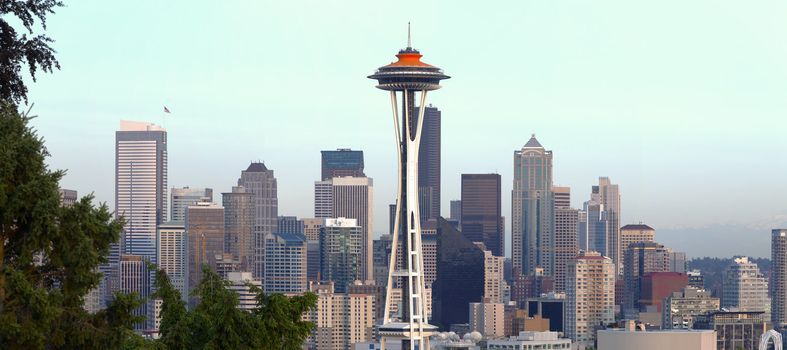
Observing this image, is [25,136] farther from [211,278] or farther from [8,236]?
[211,278]

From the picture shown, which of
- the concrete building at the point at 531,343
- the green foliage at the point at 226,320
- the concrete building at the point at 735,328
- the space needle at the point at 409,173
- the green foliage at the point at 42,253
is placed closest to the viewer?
the green foliage at the point at 42,253

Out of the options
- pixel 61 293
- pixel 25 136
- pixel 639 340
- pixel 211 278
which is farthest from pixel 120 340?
pixel 639 340

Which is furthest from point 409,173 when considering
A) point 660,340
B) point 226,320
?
point 226,320

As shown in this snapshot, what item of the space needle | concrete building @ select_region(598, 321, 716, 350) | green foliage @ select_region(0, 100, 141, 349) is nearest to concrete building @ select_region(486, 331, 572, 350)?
the space needle

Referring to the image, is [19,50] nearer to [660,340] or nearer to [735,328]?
[660,340]

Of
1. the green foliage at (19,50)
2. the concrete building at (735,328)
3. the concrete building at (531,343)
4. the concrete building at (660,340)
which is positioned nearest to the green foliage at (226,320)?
the green foliage at (19,50)

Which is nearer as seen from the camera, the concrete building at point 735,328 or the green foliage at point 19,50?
the green foliage at point 19,50

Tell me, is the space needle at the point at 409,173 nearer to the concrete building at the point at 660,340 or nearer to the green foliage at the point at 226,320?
the concrete building at the point at 660,340
